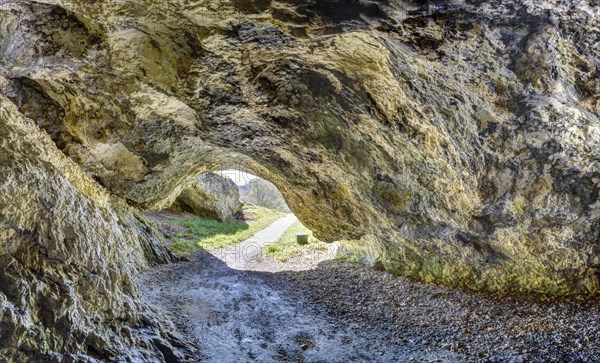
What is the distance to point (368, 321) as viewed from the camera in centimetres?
770

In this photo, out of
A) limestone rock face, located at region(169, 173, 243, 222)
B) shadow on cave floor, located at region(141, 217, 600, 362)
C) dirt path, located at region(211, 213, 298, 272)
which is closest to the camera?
shadow on cave floor, located at region(141, 217, 600, 362)

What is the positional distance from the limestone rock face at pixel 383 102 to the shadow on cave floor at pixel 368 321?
984 mm

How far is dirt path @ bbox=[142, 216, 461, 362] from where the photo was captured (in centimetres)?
625

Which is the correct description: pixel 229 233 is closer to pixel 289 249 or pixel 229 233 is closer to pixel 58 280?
pixel 289 249

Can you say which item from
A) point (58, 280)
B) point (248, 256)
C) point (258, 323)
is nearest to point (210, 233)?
point (248, 256)

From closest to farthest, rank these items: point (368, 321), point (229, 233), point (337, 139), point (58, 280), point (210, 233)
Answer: point (58, 280)
point (368, 321)
point (337, 139)
point (210, 233)
point (229, 233)

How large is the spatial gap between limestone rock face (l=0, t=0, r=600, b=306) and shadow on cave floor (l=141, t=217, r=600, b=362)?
984 mm

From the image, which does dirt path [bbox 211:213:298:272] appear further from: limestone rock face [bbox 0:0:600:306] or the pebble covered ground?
limestone rock face [bbox 0:0:600:306]

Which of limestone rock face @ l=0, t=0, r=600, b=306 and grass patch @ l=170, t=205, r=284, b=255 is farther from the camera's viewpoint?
grass patch @ l=170, t=205, r=284, b=255

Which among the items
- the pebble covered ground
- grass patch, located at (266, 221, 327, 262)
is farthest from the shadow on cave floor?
grass patch, located at (266, 221, 327, 262)

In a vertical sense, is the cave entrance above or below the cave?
below

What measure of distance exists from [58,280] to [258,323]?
424 cm

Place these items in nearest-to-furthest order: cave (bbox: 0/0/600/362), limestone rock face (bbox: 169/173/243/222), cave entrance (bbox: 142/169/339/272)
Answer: cave (bbox: 0/0/600/362)
cave entrance (bbox: 142/169/339/272)
limestone rock face (bbox: 169/173/243/222)

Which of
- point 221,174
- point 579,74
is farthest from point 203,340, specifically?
point 221,174
